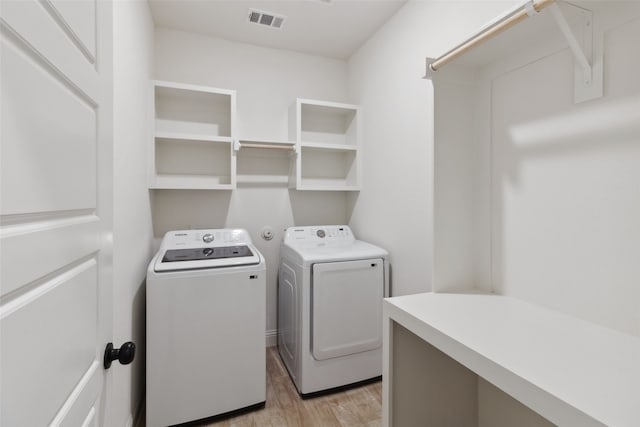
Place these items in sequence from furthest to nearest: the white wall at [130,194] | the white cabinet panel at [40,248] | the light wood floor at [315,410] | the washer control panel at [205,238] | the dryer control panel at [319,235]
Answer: the dryer control panel at [319,235] < the washer control panel at [205,238] < the light wood floor at [315,410] < the white wall at [130,194] < the white cabinet panel at [40,248]

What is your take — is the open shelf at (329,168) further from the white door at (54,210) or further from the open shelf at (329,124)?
the white door at (54,210)

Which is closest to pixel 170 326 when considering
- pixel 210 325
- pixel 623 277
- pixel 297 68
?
pixel 210 325

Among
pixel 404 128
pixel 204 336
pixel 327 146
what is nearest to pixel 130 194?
pixel 204 336

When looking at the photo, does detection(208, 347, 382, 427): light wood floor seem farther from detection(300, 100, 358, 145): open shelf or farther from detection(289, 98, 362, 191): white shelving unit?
detection(300, 100, 358, 145): open shelf

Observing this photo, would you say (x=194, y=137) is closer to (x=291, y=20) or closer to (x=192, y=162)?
(x=192, y=162)

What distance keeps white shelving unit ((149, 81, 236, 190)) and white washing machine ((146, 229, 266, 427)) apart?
73cm

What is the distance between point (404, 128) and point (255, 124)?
1.27 m

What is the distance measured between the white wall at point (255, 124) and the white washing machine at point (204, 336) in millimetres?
688

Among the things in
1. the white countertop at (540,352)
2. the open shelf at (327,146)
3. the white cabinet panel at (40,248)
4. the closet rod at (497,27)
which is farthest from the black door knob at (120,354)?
the open shelf at (327,146)

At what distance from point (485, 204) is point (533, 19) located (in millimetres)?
680

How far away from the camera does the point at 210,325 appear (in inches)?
69.4

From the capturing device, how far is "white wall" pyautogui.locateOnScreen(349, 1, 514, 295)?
1815 mm

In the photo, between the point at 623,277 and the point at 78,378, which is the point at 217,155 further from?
the point at 623,277

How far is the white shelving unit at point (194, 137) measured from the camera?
2.25 m
